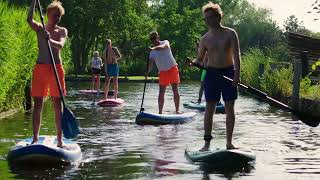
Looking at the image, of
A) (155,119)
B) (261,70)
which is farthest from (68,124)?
(261,70)

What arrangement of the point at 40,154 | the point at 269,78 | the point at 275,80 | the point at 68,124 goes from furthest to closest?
the point at 269,78 → the point at 275,80 → the point at 68,124 → the point at 40,154

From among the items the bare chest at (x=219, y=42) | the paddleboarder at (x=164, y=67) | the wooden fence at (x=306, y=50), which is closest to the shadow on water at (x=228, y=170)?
the bare chest at (x=219, y=42)

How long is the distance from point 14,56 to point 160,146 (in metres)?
4.85

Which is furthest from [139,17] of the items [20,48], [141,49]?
[20,48]

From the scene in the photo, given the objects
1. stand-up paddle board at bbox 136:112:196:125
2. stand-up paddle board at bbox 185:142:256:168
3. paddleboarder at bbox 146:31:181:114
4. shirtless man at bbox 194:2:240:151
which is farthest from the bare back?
paddleboarder at bbox 146:31:181:114

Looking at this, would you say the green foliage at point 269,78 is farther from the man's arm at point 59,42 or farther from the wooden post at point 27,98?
the man's arm at point 59,42

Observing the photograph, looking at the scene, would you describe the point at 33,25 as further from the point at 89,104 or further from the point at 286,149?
the point at 89,104

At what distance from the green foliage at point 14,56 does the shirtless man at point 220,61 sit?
16.7 ft

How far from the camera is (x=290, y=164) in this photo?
883cm

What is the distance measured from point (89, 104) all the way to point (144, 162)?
10.7 meters

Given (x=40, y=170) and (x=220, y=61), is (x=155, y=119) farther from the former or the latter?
(x=40, y=170)

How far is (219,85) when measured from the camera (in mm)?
9055

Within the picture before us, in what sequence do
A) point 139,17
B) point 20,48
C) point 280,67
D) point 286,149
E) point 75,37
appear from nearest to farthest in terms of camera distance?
point 286,149 → point 20,48 → point 280,67 → point 75,37 → point 139,17

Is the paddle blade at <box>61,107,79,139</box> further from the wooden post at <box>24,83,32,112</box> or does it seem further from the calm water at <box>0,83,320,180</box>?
the wooden post at <box>24,83,32,112</box>
